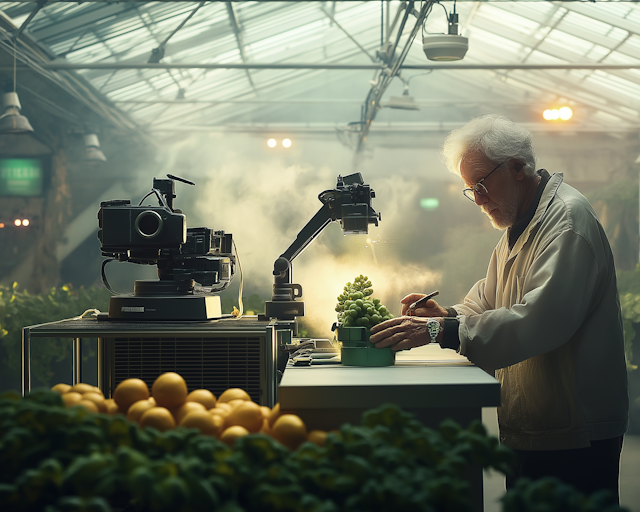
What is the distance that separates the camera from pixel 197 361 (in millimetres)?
1621

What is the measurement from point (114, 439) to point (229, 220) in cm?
495

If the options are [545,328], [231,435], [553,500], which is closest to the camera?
[553,500]

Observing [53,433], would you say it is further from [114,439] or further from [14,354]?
[14,354]

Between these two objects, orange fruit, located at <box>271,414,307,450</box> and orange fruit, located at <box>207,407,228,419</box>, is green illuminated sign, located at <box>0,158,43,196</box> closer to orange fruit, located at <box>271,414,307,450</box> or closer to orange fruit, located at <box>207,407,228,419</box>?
orange fruit, located at <box>207,407,228,419</box>

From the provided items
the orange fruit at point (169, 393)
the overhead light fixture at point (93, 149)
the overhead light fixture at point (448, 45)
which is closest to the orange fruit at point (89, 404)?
the orange fruit at point (169, 393)

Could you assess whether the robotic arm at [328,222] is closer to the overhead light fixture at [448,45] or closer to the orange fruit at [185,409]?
the orange fruit at [185,409]

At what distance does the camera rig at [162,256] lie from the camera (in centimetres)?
167

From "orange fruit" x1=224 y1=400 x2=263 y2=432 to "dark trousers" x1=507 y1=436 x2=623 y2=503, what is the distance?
839mm

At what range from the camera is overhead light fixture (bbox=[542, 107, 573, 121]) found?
18.6 feet

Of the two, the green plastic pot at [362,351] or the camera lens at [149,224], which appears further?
the camera lens at [149,224]

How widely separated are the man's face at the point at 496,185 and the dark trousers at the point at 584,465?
0.62 m

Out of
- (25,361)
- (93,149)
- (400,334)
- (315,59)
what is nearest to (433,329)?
(400,334)

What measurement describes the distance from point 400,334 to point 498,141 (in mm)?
616

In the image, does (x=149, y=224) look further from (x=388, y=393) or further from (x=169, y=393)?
(x=388, y=393)
